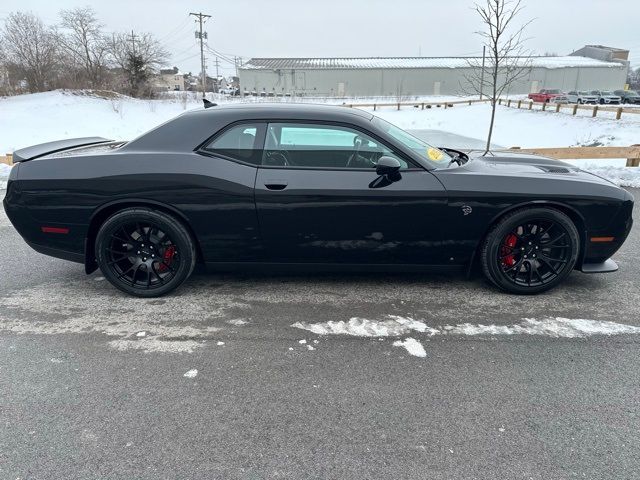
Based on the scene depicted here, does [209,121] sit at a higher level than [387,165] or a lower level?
higher

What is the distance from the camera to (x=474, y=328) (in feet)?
10.3

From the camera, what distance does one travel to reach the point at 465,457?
6.56ft

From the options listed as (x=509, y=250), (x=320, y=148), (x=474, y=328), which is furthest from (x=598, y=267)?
(x=320, y=148)

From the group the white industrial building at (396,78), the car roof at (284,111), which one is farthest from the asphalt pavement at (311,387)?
the white industrial building at (396,78)

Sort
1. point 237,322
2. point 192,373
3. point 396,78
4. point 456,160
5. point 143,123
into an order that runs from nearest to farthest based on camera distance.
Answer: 1. point 192,373
2. point 237,322
3. point 456,160
4. point 143,123
5. point 396,78

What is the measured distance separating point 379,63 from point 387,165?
264 ft

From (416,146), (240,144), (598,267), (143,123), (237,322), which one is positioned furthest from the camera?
(143,123)

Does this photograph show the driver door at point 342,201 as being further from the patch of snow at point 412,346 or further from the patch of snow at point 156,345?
the patch of snow at point 156,345

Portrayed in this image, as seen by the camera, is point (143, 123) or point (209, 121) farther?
point (143, 123)

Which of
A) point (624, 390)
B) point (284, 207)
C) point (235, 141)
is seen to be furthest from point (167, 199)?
point (624, 390)

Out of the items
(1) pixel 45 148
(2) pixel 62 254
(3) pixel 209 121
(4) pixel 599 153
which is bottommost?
(2) pixel 62 254

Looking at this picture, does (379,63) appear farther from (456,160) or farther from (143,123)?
(456,160)

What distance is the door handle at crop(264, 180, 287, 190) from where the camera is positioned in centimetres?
341

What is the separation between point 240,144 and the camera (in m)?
3.51
